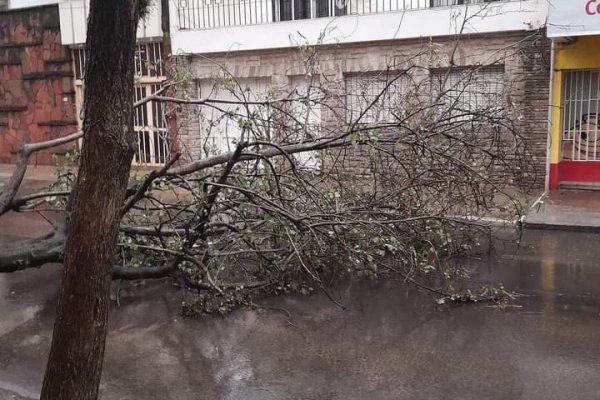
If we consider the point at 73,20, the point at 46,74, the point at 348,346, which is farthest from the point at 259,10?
the point at 348,346

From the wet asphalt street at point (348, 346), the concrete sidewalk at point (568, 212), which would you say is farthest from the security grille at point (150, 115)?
the concrete sidewalk at point (568, 212)

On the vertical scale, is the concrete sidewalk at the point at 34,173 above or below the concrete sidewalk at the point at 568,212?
above

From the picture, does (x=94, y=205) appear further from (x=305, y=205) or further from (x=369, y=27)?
(x=369, y=27)

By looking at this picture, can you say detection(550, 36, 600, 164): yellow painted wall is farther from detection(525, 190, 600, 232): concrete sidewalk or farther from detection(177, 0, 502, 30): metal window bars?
detection(177, 0, 502, 30): metal window bars

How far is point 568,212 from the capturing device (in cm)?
1049

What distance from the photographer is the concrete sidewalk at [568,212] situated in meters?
9.73

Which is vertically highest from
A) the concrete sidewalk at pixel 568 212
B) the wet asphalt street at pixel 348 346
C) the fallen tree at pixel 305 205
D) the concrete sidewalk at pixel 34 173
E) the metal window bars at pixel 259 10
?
the metal window bars at pixel 259 10

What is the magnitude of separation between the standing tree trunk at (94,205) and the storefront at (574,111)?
978 centimetres

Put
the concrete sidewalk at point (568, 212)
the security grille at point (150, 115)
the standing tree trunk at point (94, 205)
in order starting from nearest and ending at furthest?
the standing tree trunk at point (94, 205)
the concrete sidewalk at point (568, 212)
the security grille at point (150, 115)

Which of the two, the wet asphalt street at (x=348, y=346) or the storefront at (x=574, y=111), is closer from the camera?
the wet asphalt street at (x=348, y=346)

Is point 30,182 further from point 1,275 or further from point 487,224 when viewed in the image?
point 487,224

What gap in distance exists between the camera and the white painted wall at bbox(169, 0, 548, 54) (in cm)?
1179

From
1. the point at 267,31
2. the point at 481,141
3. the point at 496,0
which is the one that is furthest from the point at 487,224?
the point at 267,31

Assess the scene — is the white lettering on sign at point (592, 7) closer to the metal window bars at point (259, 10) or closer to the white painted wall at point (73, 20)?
the metal window bars at point (259, 10)
